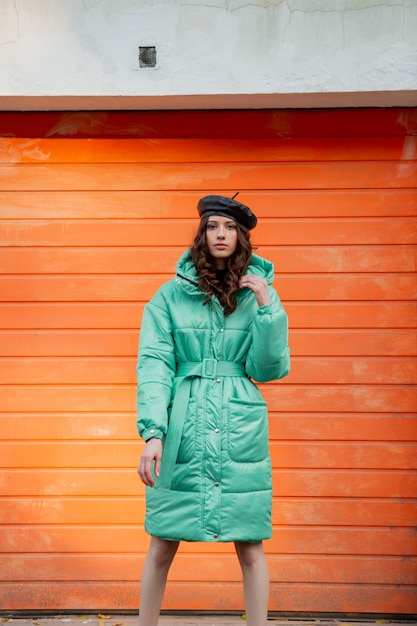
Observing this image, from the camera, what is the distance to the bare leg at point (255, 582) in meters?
3.86

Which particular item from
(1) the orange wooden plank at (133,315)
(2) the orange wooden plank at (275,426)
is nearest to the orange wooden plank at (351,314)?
(1) the orange wooden plank at (133,315)

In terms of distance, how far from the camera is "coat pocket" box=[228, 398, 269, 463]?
3.79m

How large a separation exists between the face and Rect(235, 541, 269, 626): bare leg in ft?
4.52

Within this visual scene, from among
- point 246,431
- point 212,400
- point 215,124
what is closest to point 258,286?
point 212,400

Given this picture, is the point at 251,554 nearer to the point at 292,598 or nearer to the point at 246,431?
the point at 246,431

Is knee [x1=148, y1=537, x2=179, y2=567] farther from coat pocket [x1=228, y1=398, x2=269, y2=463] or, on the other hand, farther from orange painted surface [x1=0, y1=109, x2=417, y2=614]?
orange painted surface [x1=0, y1=109, x2=417, y2=614]

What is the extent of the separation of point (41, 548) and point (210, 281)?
2.29 meters

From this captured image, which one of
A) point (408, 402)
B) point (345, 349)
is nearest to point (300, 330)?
point (345, 349)

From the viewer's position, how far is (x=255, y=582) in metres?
3.87

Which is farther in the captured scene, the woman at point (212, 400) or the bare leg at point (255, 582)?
the bare leg at point (255, 582)

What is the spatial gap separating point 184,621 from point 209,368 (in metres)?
2.04

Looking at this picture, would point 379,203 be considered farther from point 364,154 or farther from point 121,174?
point 121,174

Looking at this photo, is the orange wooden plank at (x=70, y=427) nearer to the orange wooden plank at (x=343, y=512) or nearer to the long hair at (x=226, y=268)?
the orange wooden plank at (x=343, y=512)

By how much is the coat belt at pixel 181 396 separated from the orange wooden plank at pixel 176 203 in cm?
156
